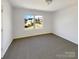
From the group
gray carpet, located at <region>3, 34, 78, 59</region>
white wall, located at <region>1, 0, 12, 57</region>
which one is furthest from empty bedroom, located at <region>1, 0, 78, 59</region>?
white wall, located at <region>1, 0, 12, 57</region>

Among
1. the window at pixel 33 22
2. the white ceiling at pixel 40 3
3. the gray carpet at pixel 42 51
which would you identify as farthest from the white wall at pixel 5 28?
the window at pixel 33 22

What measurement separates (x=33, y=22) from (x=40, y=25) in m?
0.92

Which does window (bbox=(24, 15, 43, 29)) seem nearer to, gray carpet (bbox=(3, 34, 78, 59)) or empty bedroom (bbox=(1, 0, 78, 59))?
empty bedroom (bbox=(1, 0, 78, 59))

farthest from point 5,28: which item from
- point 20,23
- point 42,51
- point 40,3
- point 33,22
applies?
point 33,22

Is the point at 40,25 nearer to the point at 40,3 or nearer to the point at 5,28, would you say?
the point at 40,3

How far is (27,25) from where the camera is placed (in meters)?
7.50

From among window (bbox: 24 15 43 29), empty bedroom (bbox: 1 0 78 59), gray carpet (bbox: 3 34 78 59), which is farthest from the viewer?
window (bbox: 24 15 43 29)

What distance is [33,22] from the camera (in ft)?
26.0

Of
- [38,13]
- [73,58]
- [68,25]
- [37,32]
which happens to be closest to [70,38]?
[68,25]

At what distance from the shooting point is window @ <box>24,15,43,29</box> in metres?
7.45

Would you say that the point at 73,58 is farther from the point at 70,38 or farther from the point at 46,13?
the point at 46,13

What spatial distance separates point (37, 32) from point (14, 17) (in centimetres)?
261

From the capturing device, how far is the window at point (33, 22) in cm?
745

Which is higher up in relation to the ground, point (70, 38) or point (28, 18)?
point (28, 18)
